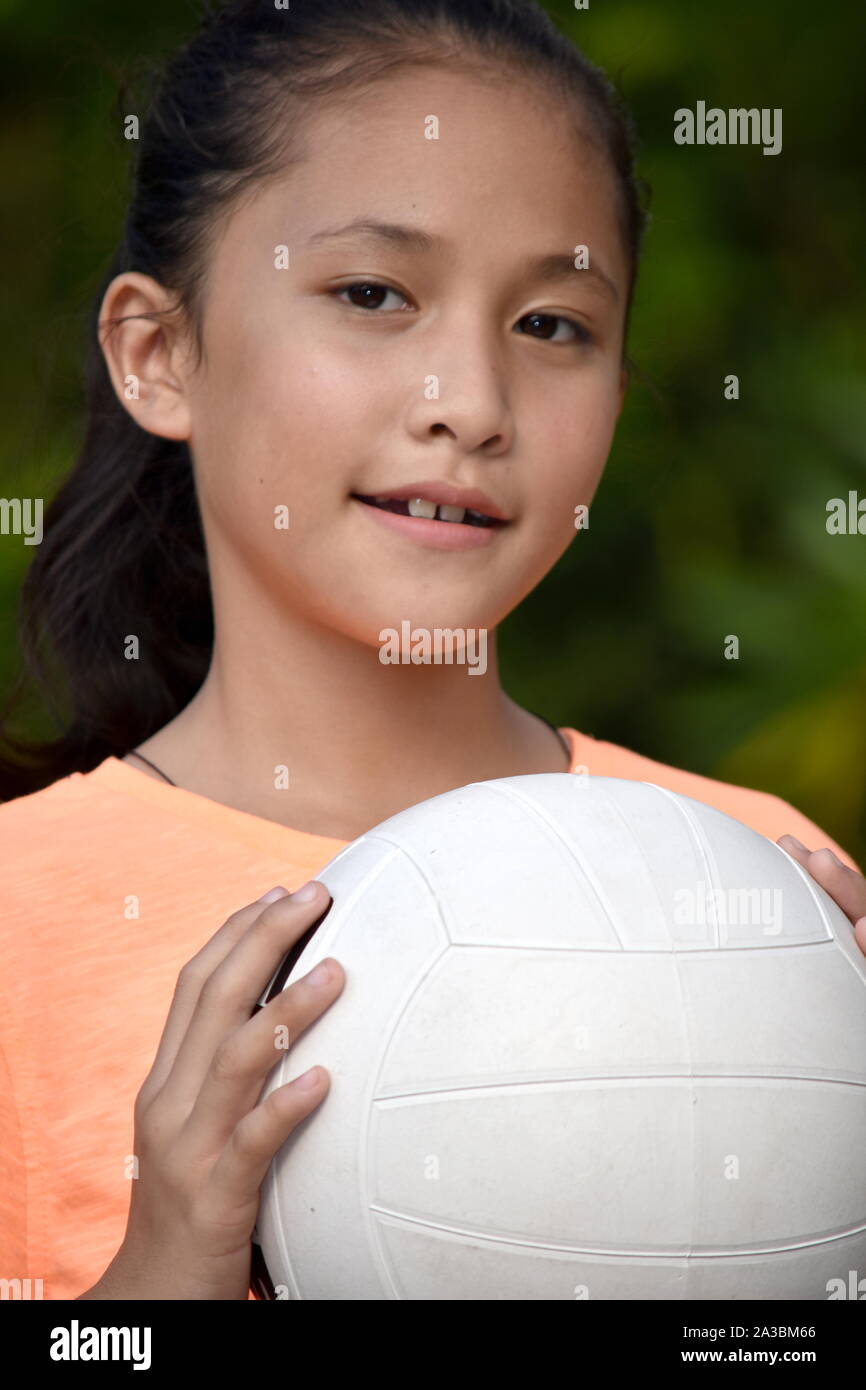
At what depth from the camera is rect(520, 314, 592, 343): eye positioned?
5.56 ft

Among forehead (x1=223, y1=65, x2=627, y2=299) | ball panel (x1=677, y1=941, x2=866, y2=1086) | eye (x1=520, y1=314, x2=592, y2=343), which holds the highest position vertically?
forehead (x1=223, y1=65, x2=627, y2=299)

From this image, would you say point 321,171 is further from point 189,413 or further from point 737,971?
point 737,971

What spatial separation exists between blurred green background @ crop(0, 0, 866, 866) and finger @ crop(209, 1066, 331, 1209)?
2043mm

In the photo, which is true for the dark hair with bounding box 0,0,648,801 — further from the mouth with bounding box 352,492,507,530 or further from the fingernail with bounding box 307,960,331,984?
the fingernail with bounding box 307,960,331,984

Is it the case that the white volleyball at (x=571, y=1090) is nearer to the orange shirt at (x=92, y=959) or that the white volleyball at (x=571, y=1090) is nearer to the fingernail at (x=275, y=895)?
the fingernail at (x=275, y=895)

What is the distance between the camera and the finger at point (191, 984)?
1307 millimetres

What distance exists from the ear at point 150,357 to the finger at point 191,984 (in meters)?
0.73

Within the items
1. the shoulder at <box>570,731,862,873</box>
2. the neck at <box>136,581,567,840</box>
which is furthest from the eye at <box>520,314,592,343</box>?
the shoulder at <box>570,731,862,873</box>

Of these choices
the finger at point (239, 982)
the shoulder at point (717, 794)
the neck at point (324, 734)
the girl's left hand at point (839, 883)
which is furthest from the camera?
the shoulder at point (717, 794)

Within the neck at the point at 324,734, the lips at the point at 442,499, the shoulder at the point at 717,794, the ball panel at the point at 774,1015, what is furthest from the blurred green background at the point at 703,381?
the ball panel at the point at 774,1015

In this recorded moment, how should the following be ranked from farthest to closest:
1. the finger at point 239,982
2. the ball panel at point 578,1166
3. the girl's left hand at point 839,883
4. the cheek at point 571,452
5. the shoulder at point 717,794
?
the shoulder at point 717,794
the cheek at point 571,452
the girl's left hand at point 839,883
the finger at point 239,982
the ball panel at point 578,1166

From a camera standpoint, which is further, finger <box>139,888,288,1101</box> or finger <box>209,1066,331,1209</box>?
finger <box>139,888,288,1101</box>

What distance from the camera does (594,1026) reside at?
3.80 feet

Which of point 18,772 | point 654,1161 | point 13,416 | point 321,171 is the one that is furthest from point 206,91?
point 13,416
